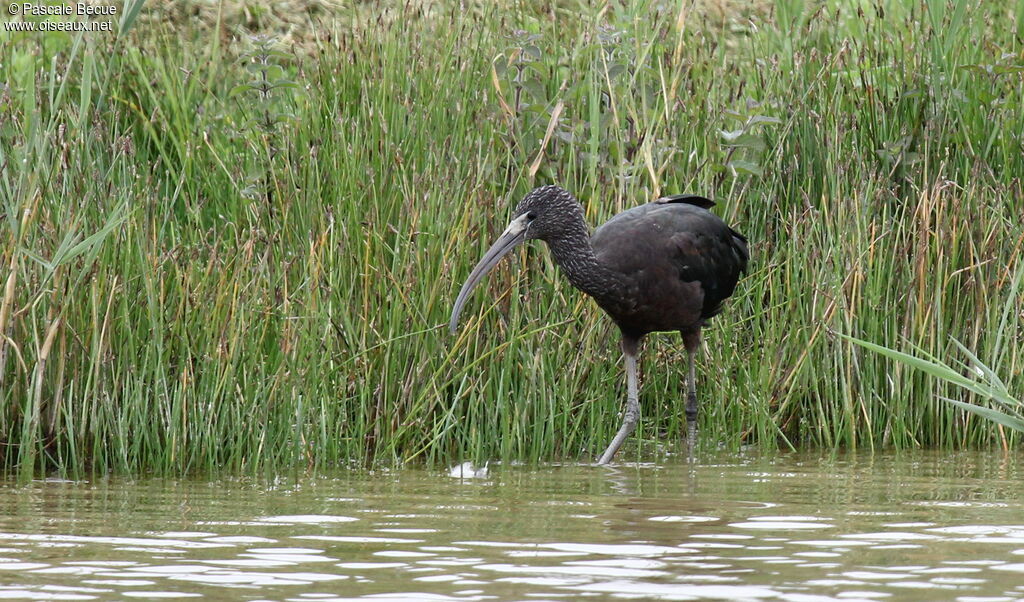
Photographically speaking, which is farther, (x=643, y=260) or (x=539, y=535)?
(x=643, y=260)

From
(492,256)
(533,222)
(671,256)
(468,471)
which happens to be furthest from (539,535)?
(671,256)

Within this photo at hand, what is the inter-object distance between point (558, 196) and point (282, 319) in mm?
1111

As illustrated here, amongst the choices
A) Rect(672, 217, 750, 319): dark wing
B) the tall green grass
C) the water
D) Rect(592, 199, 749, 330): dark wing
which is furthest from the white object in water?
Rect(672, 217, 750, 319): dark wing

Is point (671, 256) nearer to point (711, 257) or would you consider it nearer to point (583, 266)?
point (711, 257)

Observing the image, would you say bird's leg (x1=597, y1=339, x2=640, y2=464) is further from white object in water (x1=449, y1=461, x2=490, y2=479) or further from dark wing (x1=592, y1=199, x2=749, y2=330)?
white object in water (x1=449, y1=461, x2=490, y2=479)

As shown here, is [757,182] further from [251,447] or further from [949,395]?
[251,447]

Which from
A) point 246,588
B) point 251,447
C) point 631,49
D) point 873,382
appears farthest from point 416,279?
point 246,588

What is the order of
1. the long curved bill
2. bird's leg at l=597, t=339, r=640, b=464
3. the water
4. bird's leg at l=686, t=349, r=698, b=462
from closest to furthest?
the water → the long curved bill → bird's leg at l=597, t=339, r=640, b=464 → bird's leg at l=686, t=349, r=698, b=462

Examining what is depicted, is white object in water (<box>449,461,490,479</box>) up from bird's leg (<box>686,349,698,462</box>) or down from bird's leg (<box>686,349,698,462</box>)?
down

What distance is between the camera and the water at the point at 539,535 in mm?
3293

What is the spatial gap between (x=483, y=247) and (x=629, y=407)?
82cm

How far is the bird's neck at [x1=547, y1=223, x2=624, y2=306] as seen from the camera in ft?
18.3

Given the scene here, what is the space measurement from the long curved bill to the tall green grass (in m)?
0.20

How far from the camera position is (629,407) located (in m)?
5.68
